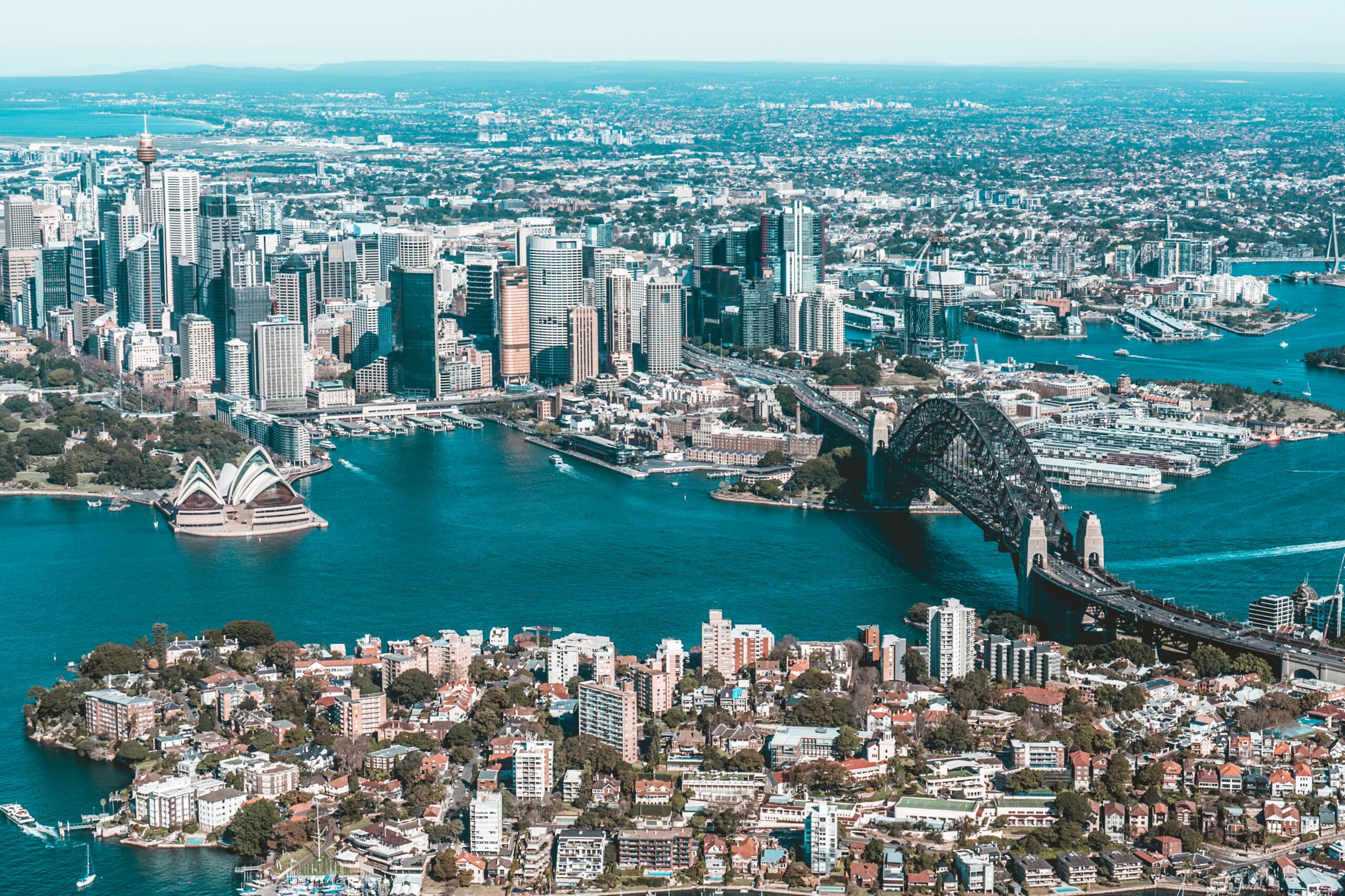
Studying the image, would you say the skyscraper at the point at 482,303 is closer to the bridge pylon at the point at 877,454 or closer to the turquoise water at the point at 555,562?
the turquoise water at the point at 555,562

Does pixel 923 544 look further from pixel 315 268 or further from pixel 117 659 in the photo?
pixel 315 268

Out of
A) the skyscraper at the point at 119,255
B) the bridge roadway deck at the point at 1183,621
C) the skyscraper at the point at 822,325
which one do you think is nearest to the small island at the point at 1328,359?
the skyscraper at the point at 822,325

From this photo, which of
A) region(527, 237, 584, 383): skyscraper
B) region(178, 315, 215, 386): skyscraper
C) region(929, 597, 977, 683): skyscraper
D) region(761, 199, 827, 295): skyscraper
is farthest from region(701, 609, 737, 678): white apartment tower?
region(761, 199, 827, 295): skyscraper

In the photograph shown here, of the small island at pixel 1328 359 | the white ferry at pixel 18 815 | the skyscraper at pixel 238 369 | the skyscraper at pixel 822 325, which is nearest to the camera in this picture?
the white ferry at pixel 18 815

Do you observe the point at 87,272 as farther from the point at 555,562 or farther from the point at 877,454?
the point at 555,562

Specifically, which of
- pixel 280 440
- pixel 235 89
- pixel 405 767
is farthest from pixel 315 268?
pixel 235 89

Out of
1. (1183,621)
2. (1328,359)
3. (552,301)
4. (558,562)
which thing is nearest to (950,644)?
(1183,621)
